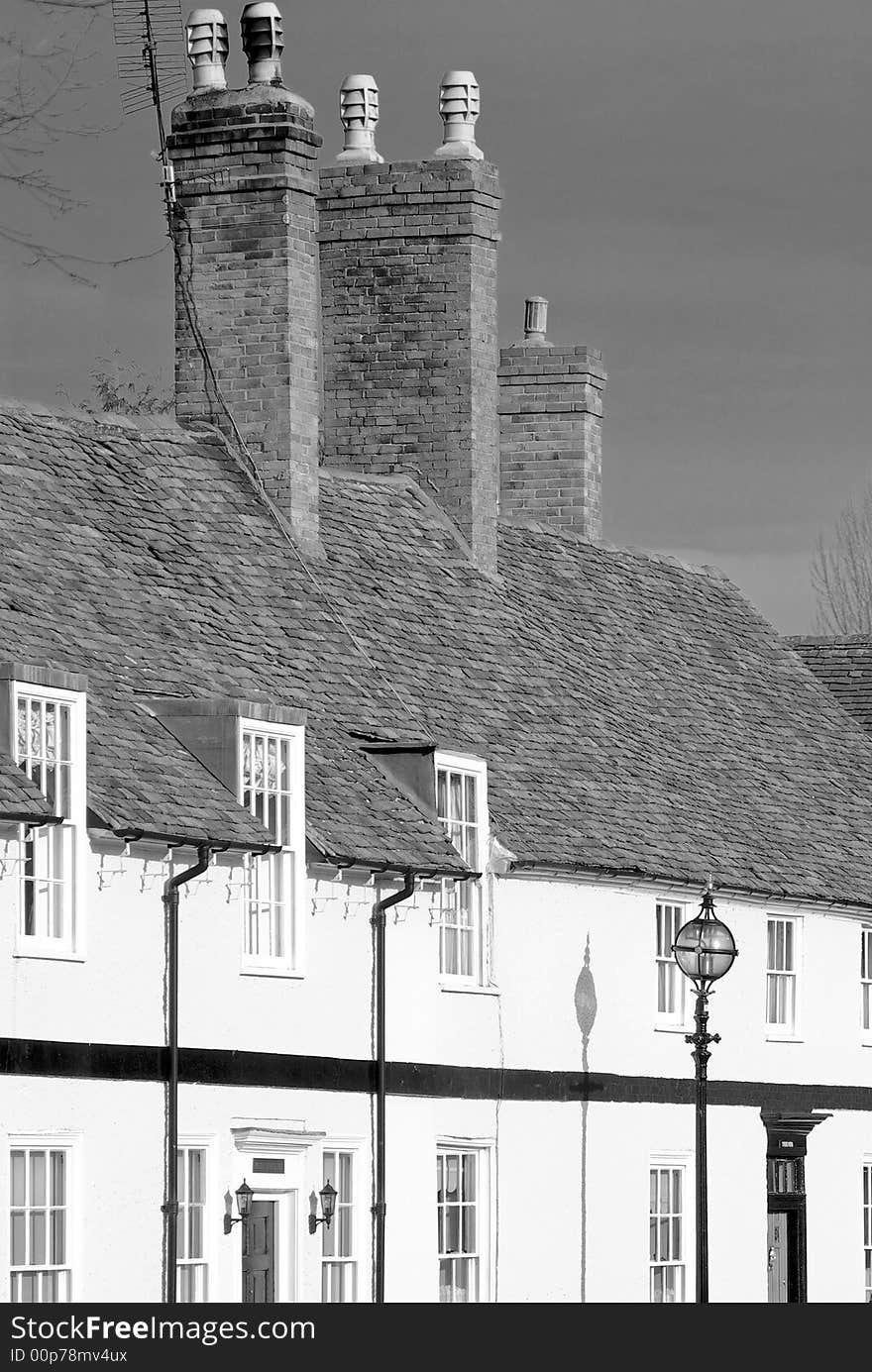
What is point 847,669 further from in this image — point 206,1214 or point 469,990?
point 206,1214

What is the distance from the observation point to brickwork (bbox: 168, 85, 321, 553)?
101ft

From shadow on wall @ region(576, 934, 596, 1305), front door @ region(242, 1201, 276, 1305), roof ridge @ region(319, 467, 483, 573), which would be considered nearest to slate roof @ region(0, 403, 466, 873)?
front door @ region(242, 1201, 276, 1305)

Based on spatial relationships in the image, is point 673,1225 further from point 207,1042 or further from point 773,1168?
point 207,1042

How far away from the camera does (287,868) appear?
24562mm

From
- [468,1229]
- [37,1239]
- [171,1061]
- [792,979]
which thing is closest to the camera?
[37,1239]

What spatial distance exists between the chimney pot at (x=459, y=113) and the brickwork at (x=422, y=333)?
1.95 feet

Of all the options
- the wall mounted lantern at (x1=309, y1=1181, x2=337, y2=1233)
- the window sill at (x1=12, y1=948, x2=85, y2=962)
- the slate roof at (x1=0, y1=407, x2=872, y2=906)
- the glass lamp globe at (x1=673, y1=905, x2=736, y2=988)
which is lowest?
the wall mounted lantern at (x1=309, y1=1181, x2=337, y2=1233)

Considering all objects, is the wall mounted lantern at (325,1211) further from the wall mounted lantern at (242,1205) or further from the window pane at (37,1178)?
the window pane at (37,1178)

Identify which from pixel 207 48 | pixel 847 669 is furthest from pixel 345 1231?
pixel 847 669

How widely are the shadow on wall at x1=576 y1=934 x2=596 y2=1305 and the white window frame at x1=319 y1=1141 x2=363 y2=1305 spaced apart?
4.02 m

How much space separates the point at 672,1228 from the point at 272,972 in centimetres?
808

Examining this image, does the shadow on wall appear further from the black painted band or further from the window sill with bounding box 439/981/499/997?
the window sill with bounding box 439/981/499/997
